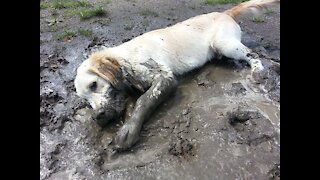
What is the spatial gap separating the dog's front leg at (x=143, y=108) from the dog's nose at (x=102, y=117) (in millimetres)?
283

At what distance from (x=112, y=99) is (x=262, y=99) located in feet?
6.11

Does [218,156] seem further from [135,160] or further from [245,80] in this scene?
[245,80]

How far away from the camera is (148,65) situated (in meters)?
5.00

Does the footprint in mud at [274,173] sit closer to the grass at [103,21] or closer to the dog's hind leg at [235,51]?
the dog's hind leg at [235,51]

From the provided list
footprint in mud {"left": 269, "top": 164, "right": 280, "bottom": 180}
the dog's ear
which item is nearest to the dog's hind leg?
the dog's ear

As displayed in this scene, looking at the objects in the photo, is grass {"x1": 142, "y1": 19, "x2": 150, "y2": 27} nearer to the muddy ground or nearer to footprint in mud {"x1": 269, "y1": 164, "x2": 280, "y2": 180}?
the muddy ground

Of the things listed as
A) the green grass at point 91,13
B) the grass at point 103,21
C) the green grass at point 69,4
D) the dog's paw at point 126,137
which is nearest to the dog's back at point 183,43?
the dog's paw at point 126,137

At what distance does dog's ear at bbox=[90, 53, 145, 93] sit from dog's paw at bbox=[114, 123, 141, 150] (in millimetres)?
662

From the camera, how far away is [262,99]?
4.77 metres

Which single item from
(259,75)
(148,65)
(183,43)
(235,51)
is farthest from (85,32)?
(259,75)

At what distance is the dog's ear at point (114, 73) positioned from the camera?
4.59 metres

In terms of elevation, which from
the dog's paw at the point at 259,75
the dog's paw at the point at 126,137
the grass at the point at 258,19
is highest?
the dog's paw at the point at 126,137

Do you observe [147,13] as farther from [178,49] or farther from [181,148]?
[181,148]
